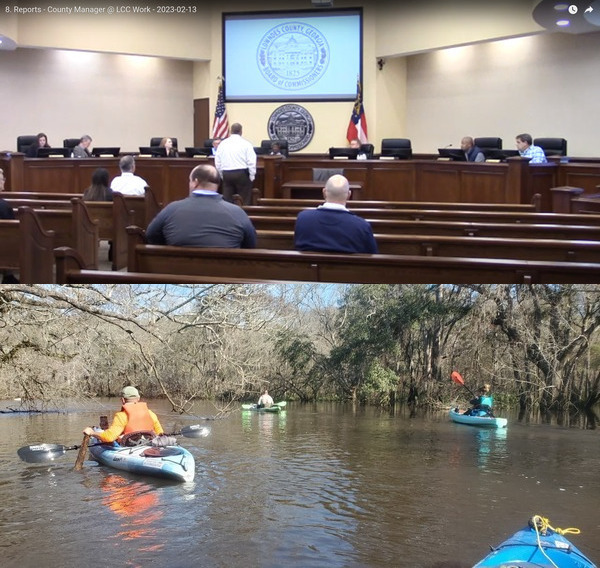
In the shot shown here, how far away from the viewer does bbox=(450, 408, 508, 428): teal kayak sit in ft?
7.54

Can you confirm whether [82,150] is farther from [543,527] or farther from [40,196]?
[543,527]

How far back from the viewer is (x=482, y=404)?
7.61ft

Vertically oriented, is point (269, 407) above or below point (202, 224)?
below

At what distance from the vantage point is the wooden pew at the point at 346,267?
3.32 m

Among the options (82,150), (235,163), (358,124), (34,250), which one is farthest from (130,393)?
(358,124)

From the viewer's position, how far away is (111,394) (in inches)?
94.2

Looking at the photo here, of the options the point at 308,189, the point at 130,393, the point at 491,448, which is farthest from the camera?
the point at 308,189

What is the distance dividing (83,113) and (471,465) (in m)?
17.9

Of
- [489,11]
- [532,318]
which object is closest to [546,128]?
[489,11]

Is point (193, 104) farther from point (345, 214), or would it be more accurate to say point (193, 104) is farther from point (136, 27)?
point (345, 214)

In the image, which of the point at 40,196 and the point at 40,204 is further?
the point at 40,196

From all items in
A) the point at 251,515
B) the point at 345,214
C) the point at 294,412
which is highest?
the point at 345,214

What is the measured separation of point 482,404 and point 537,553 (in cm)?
54

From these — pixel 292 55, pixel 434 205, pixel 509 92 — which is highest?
pixel 292 55
